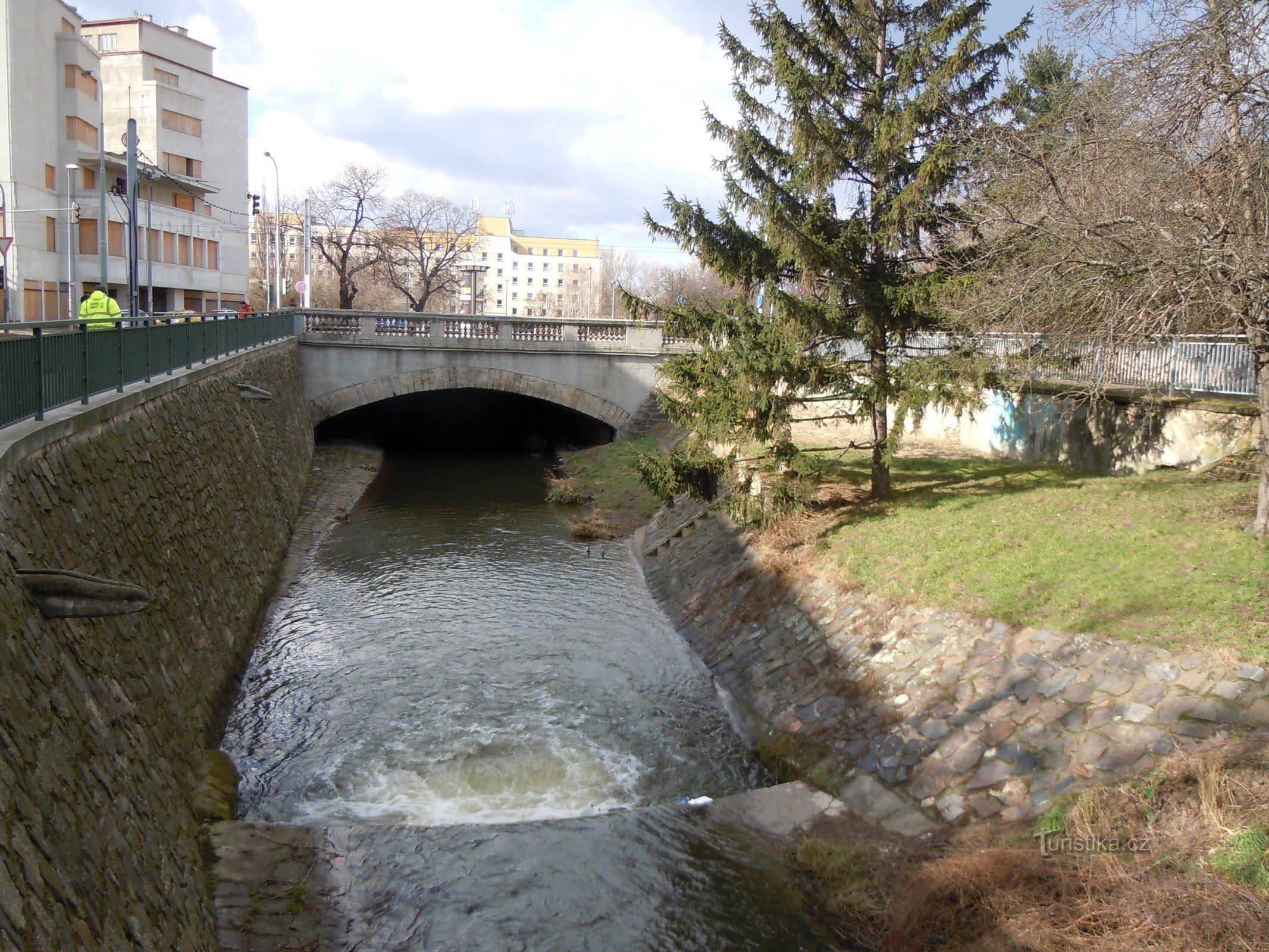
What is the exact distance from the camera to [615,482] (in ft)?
84.1

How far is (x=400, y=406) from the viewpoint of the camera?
4022 centimetres

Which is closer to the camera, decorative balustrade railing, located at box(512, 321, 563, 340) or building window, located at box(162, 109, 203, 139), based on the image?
decorative balustrade railing, located at box(512, 321, 563, 340)

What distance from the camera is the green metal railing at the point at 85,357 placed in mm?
7973

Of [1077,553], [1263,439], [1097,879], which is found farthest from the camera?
[1077,553]

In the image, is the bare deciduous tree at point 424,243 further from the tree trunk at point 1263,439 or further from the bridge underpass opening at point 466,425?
the tree trunk at point 1263,439

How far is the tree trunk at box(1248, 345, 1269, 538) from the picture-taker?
1055 centimetres

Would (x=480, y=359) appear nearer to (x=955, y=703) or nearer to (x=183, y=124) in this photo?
(x=955, y=703)

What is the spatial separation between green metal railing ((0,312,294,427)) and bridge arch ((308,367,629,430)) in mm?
11558

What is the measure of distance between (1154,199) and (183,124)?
54947 mm

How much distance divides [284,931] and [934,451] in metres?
15.6

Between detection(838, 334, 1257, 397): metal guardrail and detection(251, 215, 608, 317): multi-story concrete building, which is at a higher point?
detection(251, 215, 608, 317): multi-story concrete building

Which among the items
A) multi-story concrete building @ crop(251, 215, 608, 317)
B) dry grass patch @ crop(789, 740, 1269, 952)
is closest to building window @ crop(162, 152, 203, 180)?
dry grass patch @ crop(789, 740, 1269, 952)

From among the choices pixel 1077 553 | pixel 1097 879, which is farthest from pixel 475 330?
pixel 1097 879

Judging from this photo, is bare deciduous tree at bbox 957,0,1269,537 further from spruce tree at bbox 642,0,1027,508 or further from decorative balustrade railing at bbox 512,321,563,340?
decorative balustrade railing at bbox 512,321,563,340
